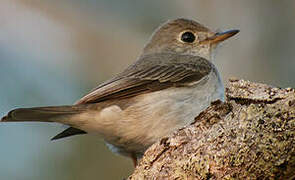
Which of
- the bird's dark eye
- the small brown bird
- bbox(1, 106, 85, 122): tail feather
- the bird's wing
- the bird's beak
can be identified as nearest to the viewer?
bbox(1, 106, 85, 122): tail feather

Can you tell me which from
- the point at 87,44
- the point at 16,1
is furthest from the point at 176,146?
the point at 16,1

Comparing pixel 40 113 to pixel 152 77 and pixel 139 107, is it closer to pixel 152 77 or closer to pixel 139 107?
pixel 139 107

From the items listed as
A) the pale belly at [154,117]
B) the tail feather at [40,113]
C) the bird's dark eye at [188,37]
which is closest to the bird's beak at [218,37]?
the bird's dark eye at [188,37]

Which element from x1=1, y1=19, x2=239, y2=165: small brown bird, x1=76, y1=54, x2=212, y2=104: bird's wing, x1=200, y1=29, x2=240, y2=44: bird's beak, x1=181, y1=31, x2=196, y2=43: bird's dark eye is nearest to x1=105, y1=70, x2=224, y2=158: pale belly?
x1=1, y1=19, x2=239, y2=165: small brown bird

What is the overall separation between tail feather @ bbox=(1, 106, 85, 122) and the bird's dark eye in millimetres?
2304

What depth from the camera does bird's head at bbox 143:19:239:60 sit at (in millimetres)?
6434

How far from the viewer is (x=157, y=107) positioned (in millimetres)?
4867

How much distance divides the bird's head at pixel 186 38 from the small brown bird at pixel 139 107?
761mm

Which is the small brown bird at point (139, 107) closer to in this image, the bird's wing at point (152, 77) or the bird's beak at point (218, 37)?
the bird's wing at point (152, 77)

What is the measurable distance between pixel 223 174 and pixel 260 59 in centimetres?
490

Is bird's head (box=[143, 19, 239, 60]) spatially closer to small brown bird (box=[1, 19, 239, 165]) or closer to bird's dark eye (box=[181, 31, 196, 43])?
bird's dark eye (box=[181, 31, 196, 43])

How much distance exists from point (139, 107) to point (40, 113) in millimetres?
985

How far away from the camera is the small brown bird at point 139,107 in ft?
15.8

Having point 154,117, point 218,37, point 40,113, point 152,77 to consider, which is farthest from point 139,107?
point 218,37
